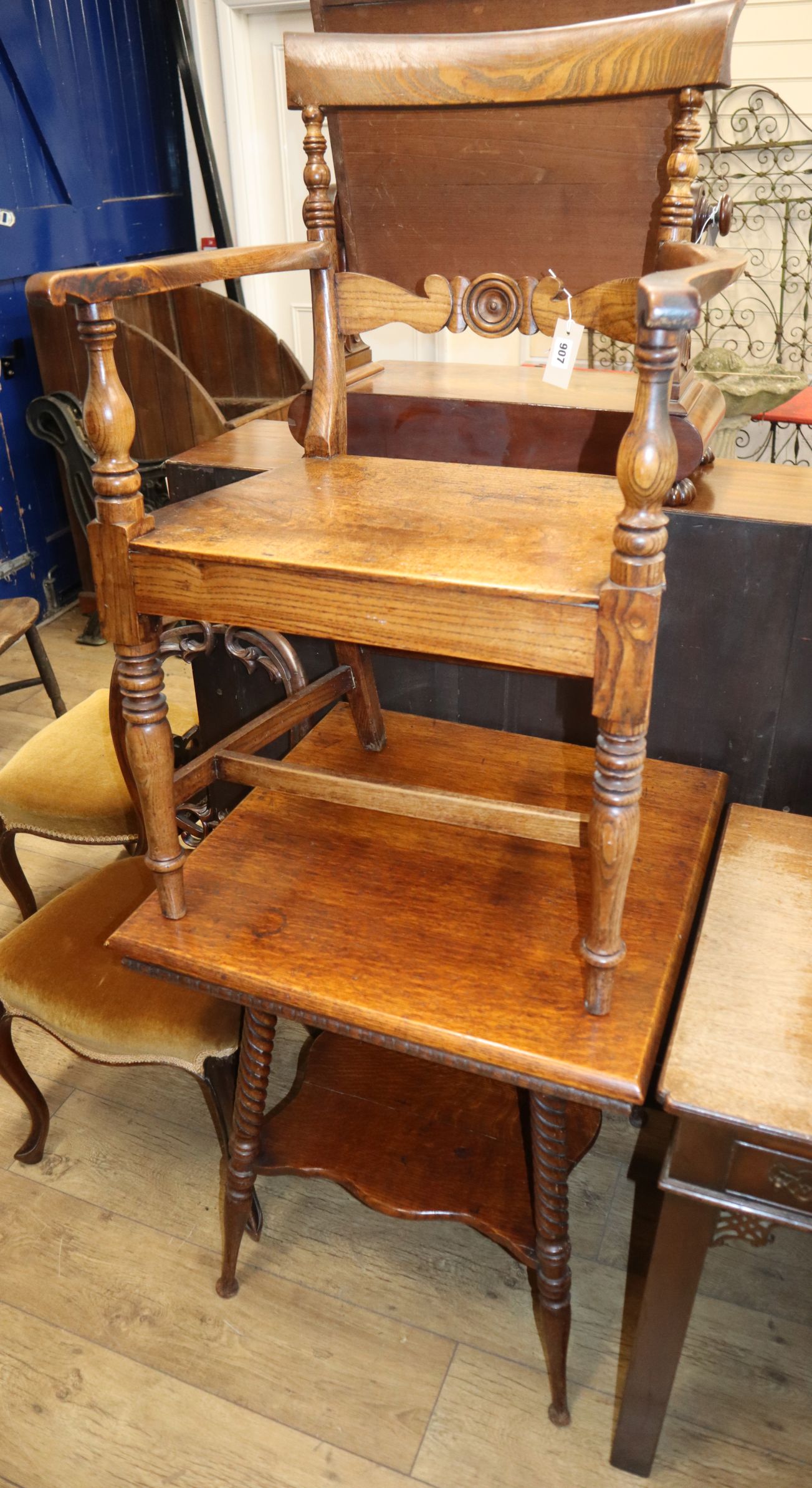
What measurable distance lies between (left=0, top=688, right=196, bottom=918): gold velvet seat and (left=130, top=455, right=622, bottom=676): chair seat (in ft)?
2.48

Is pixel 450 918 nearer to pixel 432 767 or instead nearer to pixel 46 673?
pixel 432 767

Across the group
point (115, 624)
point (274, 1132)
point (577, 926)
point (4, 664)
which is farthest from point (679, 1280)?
point (4, 664)

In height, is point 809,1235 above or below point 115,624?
below

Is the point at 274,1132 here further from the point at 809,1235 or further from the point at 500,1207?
the point at 809,1235

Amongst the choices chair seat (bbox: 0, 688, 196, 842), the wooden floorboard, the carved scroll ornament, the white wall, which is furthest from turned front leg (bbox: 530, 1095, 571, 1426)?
the white wall

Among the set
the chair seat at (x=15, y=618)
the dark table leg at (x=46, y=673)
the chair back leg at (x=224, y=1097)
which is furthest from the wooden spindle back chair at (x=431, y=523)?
the dark table leg at (x=46, y=673)

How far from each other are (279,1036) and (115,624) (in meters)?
0.98

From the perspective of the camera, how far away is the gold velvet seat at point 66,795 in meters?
1.76

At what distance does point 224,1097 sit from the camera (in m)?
1.40

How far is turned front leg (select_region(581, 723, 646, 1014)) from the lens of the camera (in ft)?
2.87

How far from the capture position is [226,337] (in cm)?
362

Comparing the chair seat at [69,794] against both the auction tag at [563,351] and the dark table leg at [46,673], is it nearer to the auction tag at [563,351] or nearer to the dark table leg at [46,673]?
the dark table leg at [46,673]

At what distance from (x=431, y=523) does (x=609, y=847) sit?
371 millimetres

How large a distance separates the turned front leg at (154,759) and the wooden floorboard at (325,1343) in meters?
0.58
